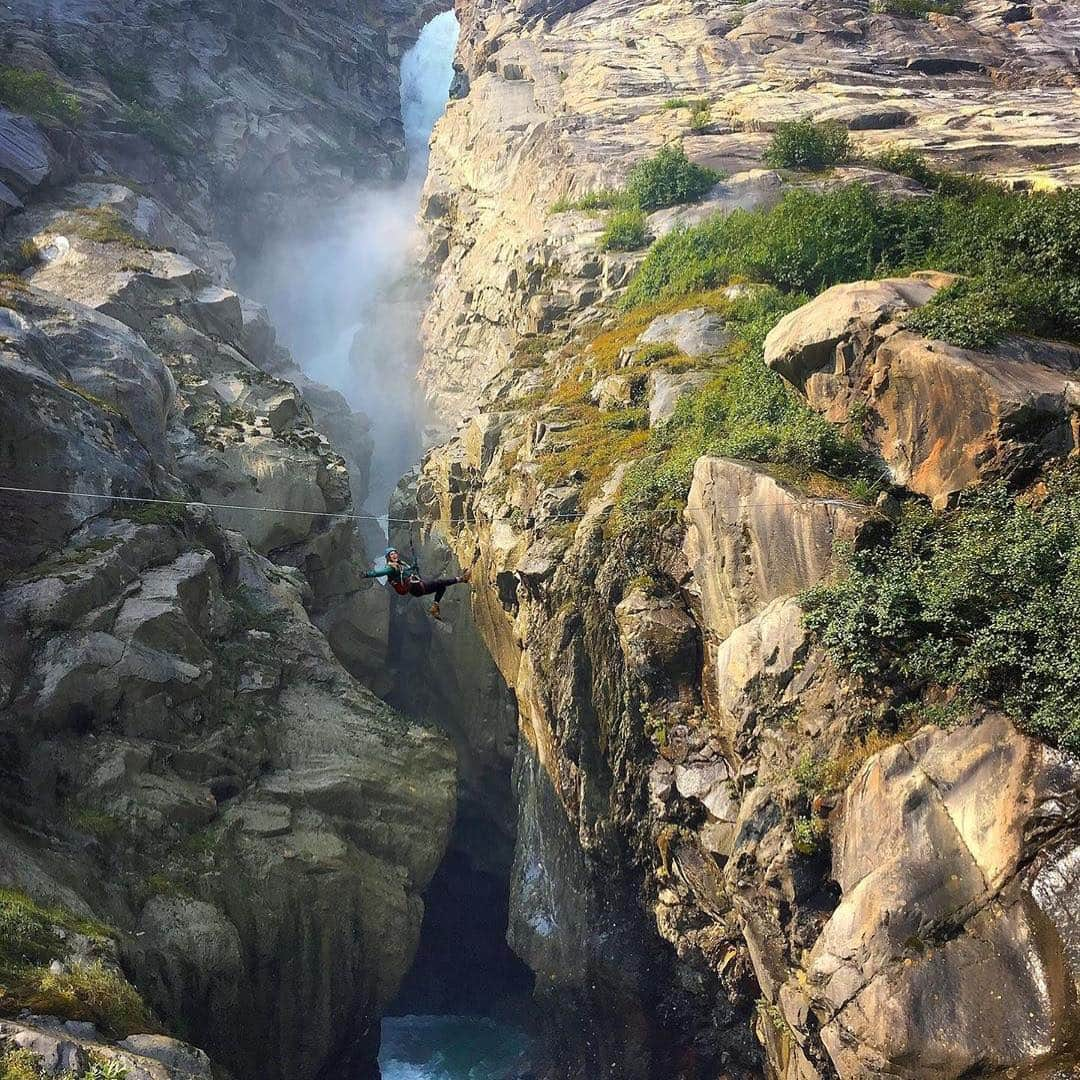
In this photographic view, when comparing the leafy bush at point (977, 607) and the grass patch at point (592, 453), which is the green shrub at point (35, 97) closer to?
the grass patch at point (592, 453)

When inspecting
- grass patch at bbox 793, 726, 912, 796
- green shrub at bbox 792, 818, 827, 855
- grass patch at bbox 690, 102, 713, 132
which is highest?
grass patch at bbox 690, 102, 713, 132

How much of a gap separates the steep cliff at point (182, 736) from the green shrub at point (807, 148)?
21.0 meters

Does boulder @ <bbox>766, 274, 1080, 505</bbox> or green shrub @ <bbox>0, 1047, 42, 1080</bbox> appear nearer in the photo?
green shrub @ <bbox>0, 1047, 42, 1080</bbox>

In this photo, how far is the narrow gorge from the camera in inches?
461

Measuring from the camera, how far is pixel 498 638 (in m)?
25.0

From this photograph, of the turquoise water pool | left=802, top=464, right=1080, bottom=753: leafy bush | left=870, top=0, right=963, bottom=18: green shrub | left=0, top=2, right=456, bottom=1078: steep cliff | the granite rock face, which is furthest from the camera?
left=870, top=0, right=963, bottom=18: green shrub

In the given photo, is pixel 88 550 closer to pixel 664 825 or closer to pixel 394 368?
pixel 664 825

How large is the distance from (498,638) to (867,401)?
1308 cm

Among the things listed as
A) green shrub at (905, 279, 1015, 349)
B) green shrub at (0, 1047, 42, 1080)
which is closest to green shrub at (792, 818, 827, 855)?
green shrub at (905, 279, 1015, 349)

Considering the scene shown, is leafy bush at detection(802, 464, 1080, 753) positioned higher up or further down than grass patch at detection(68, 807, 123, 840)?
higher up

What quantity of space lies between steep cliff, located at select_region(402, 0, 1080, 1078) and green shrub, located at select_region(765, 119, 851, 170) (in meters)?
0.23

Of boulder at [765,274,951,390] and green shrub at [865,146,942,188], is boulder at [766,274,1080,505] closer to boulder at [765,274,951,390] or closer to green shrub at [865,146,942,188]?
boulder at [765,274,951,390]

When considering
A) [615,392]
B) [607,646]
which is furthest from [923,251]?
[607,646]

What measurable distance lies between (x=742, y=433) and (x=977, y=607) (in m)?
6.22
